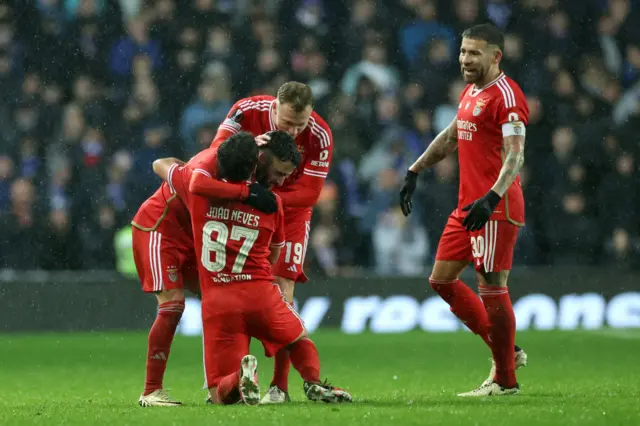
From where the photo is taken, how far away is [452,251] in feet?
26.5

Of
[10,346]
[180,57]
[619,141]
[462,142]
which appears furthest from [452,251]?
[180,57]

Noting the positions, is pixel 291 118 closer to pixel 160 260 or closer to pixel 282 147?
pixel 282 147

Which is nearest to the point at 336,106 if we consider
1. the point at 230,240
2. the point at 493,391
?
the point at 493,391

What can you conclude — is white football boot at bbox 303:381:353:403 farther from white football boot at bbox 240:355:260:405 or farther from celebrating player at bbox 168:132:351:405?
white football boot at bbox 240:355:260:405

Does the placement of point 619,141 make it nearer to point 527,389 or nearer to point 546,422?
point 527,389

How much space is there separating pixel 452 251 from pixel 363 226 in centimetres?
→ 668

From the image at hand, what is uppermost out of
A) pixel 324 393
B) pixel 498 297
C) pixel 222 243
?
pixel 222 243

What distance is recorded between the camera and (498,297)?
25.8 ft

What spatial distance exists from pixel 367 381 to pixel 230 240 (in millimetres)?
2574

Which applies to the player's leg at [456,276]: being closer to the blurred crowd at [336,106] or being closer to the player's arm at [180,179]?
the player's arm at [180,179]

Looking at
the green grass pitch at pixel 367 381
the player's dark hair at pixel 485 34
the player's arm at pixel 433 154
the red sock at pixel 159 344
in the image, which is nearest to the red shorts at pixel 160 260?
the red sock at pixel 159 344

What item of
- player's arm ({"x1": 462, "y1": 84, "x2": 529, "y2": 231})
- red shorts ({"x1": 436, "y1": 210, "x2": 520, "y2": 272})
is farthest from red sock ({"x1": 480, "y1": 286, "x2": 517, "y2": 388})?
player's arm ({"x1": 462, "y1": 84, "x2": 529, "y2": 231})

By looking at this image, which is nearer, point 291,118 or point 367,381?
point 291,118

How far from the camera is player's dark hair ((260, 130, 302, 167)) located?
7.09 meters
